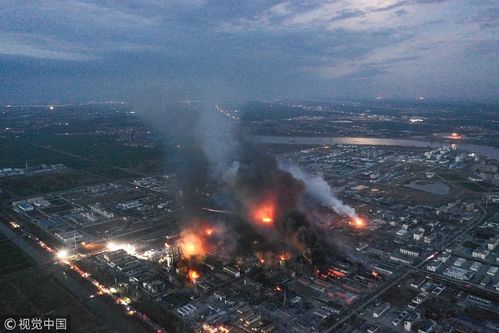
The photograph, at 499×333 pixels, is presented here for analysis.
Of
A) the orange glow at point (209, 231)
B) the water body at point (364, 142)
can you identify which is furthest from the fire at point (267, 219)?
the water body at point (364, 142)

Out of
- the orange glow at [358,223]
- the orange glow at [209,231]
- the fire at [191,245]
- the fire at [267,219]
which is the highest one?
the fire at [267,219]

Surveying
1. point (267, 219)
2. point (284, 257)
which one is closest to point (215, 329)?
point (284, 257)

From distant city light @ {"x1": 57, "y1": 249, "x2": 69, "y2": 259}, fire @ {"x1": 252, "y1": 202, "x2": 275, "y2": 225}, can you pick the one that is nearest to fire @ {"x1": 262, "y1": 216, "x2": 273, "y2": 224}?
fire @ {"x1": 252, "y1": 202, "x2": 275, "y2": 225}

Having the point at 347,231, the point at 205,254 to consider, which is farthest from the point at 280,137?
the point at 205,254

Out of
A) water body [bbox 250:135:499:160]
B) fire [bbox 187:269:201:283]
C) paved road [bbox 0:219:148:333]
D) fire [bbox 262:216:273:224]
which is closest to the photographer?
paved road [bbox 0:219:148:333]

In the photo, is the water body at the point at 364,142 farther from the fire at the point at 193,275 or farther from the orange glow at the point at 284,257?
the fire at the point at 193,275

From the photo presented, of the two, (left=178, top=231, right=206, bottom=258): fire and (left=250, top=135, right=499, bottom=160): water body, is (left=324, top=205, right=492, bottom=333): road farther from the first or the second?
(left=250, top=135, right=499, bottom=160): water body
